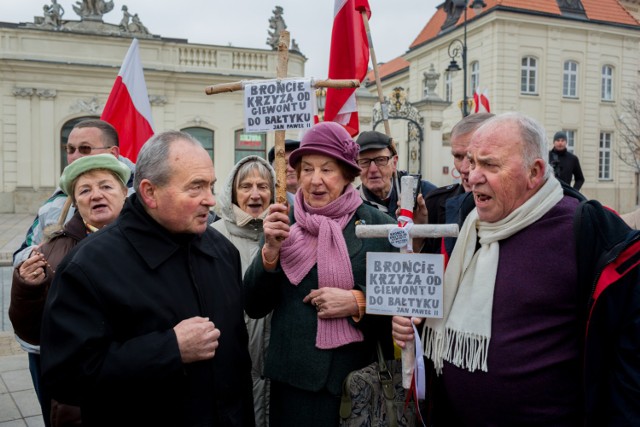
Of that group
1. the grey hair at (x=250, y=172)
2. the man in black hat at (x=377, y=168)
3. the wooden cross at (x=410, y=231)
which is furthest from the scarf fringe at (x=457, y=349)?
the man in black hat at (x=377, y=168)

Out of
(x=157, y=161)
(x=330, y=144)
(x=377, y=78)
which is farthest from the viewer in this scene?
(x=377, y=78)

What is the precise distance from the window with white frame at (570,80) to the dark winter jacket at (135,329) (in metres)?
30.2

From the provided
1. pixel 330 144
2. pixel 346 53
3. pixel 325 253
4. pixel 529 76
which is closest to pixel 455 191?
pixel 346 53

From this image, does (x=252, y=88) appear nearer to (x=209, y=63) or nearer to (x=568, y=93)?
(x=209, y=63)

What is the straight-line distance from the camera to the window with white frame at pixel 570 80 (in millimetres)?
28750

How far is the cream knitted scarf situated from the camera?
2213 mm

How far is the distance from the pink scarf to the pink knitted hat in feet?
0.60

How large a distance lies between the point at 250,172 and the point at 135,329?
66.2 inches

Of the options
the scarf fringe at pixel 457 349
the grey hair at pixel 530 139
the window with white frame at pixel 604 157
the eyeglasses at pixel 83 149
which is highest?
the window with white frame at pixel 604 157

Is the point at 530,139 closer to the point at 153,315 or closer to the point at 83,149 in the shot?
the point at 153,315

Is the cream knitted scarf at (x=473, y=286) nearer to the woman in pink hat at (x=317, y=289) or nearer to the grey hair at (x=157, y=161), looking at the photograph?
the woman in pink hat at (x=317, y=289)

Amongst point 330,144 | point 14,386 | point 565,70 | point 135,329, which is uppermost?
point 565,70

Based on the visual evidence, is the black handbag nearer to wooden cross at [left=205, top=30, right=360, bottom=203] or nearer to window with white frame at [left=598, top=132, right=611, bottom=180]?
wooden cross at [left=205, top=30, right=360, bottom=203]

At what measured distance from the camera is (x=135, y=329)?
81.6 inches
